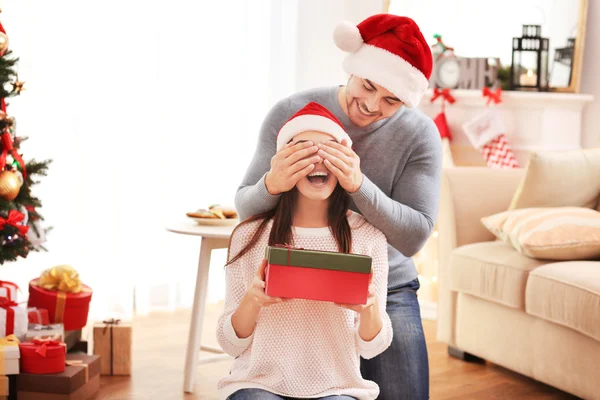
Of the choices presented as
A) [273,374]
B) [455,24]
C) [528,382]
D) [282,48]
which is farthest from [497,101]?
[273,374]

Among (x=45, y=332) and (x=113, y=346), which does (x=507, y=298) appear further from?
(x=45, y=332)

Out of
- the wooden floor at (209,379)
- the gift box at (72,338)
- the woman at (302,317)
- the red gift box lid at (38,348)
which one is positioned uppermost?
the woman at (302,317)

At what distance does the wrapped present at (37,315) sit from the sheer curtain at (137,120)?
0.74 metres

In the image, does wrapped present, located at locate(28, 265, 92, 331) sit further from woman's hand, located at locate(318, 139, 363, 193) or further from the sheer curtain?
woman's hand, located at locate(318, 139, 363, 193)

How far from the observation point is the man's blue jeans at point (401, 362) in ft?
6.35

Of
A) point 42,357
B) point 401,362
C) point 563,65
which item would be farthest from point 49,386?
point 563,65

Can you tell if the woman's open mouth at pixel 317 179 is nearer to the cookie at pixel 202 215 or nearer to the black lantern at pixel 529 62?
the cookie at pixel 202 215

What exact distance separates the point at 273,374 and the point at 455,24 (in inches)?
126

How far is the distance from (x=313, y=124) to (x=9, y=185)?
1431 mm

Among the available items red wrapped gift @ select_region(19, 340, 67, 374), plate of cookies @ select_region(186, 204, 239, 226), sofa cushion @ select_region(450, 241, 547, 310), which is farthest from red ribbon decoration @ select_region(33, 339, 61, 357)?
sofa cushion @ select_region(450, 241, 547, 310)

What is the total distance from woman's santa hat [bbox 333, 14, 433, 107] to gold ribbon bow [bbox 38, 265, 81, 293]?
1.52 m

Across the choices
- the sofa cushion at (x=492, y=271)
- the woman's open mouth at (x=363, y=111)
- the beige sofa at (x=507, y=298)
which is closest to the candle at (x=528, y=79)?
the beige sofa at (x=507, y=298)

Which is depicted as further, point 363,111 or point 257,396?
point 363,111

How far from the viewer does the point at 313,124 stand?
165cm
